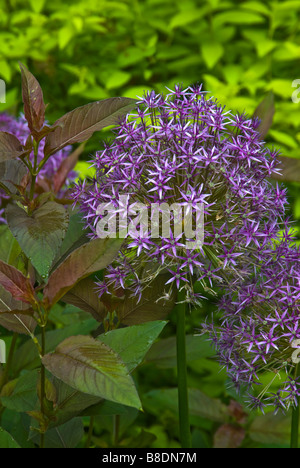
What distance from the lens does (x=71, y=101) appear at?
2266mm

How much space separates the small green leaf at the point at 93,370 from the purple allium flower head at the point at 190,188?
0.12 meters

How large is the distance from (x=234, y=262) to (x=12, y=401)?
0.47m

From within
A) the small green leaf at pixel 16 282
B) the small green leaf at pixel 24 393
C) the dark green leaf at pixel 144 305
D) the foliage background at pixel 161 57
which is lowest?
the small green leaf at pixel 24 393

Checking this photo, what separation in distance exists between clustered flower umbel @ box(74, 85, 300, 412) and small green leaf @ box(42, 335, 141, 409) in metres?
0.13

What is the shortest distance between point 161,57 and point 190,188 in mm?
1422

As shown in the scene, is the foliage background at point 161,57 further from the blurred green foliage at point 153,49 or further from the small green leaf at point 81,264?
the small green leaf at point 81,264

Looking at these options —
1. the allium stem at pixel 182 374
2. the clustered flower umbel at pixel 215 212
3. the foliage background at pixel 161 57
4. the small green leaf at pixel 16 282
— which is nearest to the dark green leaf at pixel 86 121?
the clustered flower umbel at pixel 215 212

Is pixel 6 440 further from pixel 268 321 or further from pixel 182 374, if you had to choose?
pixel 268 321

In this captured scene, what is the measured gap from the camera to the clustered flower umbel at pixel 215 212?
2.94ft

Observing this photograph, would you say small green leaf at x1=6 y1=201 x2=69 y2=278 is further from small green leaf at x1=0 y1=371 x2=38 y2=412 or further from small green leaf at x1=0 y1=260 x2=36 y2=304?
small green leaf at x1=0 y1=371 x2=38 y2=412

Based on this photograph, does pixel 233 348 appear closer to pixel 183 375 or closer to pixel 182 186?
pixel 183 375

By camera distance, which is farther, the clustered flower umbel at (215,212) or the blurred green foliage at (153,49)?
the blurred green foliage at (153,49)

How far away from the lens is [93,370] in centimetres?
77

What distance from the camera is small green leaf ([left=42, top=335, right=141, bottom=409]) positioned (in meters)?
0.73
